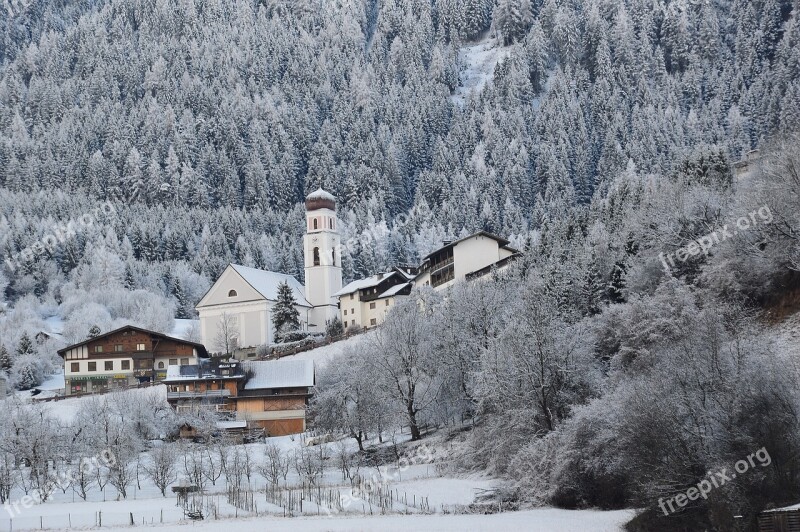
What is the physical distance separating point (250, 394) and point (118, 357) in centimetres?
2420

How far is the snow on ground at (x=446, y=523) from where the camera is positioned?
35.6 meters

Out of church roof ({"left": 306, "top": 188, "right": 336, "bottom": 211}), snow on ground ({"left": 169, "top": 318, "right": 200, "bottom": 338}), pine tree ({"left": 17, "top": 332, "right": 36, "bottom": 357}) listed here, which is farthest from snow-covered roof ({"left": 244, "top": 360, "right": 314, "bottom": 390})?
snow on ground ({"left": 169, "top": 318, "right": 200, "bottom": 338})

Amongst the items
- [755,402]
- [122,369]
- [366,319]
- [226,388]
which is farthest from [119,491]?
[366,319]

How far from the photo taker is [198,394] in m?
76.1

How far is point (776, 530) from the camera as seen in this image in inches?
1033

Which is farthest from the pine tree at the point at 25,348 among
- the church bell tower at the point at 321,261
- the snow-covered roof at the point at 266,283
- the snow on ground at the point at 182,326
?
the church bell tower at the point at 321,261

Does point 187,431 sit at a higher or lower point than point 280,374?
lower

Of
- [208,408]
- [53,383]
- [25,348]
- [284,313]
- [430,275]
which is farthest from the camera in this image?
[284,313]

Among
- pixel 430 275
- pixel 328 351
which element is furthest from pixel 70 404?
pixel 430 275

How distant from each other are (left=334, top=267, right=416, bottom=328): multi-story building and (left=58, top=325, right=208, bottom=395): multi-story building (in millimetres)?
20265

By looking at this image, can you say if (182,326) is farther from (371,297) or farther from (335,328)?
(371,297)

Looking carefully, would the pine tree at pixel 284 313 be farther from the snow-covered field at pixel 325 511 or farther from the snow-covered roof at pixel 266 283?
the snow-covered field at pixel 325 511

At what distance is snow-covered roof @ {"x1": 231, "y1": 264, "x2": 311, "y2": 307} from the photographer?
116 meters

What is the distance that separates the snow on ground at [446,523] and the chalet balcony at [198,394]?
3495cm
